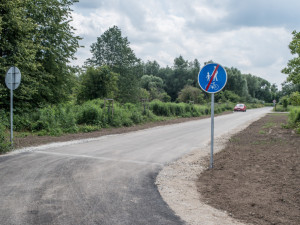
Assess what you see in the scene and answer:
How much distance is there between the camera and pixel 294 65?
12.3 meters

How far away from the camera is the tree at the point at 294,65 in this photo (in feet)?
39.3

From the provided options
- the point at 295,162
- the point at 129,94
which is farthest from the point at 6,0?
the point at 129,94

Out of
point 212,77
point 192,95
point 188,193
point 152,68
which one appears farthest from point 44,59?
point 152,68

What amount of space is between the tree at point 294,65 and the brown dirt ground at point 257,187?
5137 mm

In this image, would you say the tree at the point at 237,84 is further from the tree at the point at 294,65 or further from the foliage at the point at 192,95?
the tree at the point at 294,65

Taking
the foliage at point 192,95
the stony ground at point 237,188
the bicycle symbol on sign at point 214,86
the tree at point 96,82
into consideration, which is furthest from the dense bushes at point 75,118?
the foliage at point 192,95

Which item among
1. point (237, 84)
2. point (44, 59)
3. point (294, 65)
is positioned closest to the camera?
point (294, 65)

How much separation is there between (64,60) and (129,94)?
30.9 metres

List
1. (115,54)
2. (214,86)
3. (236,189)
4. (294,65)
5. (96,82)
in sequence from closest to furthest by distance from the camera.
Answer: (236,189) → (214,86) → (294,65) → (96,82) → (115,54)

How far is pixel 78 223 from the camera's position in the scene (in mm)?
3754

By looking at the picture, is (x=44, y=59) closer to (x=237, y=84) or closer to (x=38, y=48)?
(x=38, y=48)

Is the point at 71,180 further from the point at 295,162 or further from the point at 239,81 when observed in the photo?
the point at 239,81

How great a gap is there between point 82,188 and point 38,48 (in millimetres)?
14103

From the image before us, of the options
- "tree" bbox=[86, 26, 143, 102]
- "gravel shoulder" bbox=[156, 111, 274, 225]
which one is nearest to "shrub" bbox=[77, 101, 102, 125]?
"gravel shoulder" bbox=[156, 111, 274, 225]
